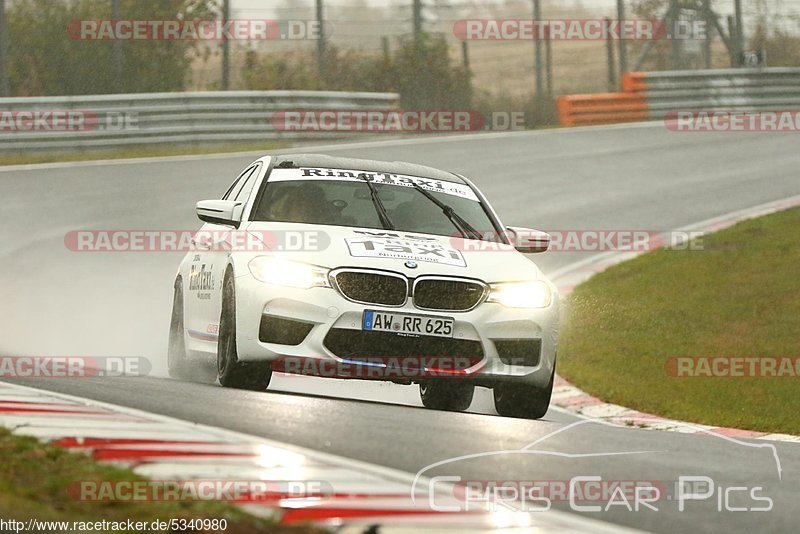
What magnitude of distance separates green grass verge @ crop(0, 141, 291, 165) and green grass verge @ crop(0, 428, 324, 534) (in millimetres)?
16310

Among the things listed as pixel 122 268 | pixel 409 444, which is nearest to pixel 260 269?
pixel 409 444

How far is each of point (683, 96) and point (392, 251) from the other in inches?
788

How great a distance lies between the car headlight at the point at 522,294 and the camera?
7.93 meters

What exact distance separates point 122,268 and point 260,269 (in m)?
7.78

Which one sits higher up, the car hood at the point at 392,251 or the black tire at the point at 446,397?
the car hood at the point at 392,251

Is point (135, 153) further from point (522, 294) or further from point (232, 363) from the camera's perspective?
point (522, 294)

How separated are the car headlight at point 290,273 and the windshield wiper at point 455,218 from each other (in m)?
1.35

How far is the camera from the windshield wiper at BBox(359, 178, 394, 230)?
338 inches
